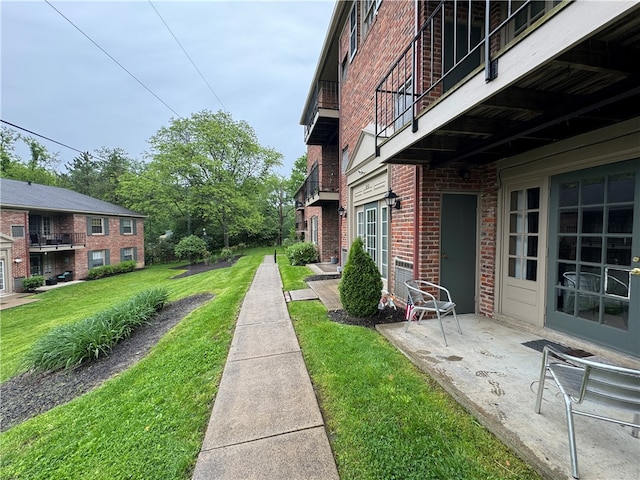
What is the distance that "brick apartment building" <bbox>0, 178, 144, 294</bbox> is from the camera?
14477 mm

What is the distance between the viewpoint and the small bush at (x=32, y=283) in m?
14.8

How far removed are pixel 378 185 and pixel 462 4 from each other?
3.37m

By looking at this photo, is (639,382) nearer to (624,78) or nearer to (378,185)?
(624,78)

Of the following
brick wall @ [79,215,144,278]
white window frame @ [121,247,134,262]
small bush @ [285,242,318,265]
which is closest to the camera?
small bush @ [285,242,318,265]

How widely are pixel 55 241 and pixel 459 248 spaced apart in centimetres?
2325

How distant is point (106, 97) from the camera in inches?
427

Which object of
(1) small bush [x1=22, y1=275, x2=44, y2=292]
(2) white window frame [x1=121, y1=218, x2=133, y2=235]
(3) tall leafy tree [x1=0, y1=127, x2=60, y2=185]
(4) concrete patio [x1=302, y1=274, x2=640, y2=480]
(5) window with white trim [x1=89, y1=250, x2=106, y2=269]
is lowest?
(1) small bush [x1=22, y1=275, x2=44, y2=292]

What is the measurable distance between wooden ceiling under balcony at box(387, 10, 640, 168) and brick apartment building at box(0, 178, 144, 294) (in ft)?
69.4

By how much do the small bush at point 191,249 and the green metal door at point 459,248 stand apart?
20.2 m

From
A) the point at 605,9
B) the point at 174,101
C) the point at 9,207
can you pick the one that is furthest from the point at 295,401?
the point at 9,207

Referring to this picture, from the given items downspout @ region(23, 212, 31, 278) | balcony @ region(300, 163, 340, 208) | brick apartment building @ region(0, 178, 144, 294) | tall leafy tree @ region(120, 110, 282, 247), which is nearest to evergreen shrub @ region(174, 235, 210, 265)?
tall leafy tree @ region(120, 110, 282, 247)

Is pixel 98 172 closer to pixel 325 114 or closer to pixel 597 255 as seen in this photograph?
pixel 325 114

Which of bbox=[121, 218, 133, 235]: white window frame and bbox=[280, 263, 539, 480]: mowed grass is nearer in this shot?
bbox=[280, 263, 539, 480]: mowed grass

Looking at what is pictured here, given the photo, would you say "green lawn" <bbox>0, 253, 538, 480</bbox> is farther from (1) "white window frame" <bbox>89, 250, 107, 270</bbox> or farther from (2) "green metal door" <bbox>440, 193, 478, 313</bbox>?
(1) "white window frame" <bbox>89, 250, 107, 270</bbox>
